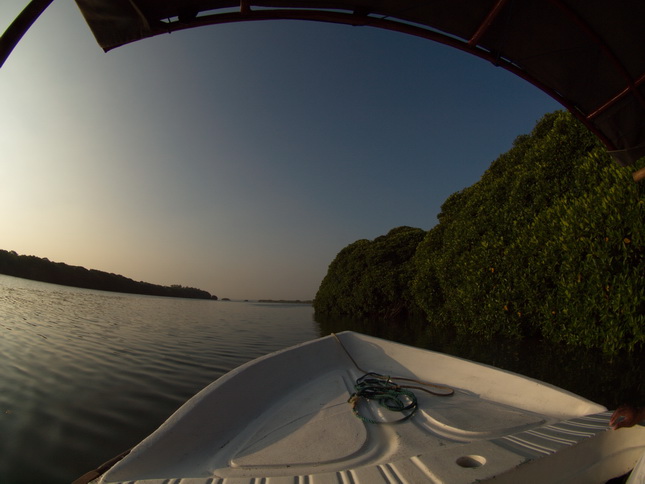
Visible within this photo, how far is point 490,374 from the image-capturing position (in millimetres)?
3574

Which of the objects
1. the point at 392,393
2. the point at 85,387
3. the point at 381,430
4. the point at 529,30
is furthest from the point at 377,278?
the point at 529,30

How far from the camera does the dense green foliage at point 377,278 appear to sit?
15688 millimetres

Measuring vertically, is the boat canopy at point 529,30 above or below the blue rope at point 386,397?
above

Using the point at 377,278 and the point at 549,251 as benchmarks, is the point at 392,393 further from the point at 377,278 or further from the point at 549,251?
the point at 377,278

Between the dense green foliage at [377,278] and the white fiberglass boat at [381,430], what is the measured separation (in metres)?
11.2

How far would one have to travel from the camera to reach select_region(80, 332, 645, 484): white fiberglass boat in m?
1.63

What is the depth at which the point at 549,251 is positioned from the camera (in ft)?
19.1

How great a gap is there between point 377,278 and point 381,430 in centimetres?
1423

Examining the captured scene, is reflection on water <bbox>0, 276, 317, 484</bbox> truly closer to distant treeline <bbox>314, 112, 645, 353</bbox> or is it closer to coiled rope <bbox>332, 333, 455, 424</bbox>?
coiled rope <bbox>332, 333, 455, 424</bbox>

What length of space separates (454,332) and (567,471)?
29.1ft

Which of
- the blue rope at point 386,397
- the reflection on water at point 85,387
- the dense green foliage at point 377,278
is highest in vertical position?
the dense green foliage at point 377,278

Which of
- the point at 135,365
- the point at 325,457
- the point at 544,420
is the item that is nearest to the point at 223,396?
the point at 325,457

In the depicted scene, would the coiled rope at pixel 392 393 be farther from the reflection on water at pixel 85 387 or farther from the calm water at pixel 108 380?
the reflection on water at pixel 85 387

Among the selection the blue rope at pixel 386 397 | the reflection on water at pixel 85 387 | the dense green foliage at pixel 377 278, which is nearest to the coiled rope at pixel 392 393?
the blue rope at pixel 386 397
